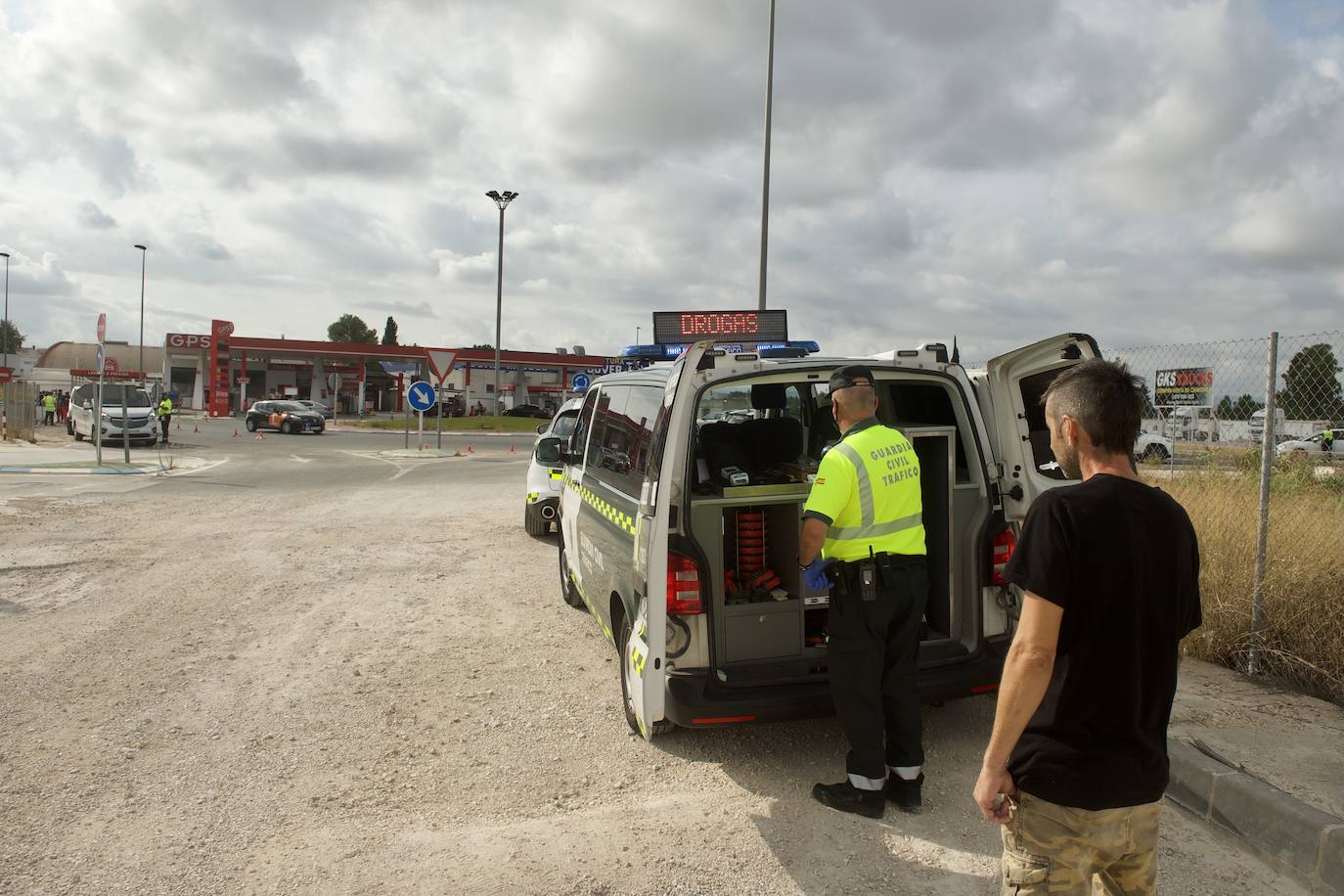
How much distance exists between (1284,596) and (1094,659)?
13.4 feet

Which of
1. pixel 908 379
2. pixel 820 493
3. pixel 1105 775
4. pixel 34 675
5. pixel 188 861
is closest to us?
pixel 1105 775

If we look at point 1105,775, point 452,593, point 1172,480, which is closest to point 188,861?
point 1105,775

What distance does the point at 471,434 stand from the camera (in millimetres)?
37094

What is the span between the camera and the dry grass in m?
4.80

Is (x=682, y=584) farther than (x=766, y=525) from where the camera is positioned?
No

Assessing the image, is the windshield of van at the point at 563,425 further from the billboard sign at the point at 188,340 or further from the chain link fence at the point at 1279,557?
the billboard sign at the point at 188,340

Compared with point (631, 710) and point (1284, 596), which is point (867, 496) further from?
point (1284, 596)

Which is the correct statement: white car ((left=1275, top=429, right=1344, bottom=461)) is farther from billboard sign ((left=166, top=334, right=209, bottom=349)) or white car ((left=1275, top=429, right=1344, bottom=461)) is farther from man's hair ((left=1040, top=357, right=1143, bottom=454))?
billboard sign ((left=166, top=334, right=209, bottom=349))

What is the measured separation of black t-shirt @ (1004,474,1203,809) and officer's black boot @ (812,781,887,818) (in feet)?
5.39

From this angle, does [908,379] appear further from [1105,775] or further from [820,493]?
[1105,775]

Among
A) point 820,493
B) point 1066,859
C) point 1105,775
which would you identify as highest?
point 820,493

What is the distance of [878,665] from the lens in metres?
3.46

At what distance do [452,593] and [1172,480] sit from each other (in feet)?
23.6

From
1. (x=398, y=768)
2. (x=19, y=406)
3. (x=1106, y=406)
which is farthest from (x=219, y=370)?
(x=1106, y=406)
